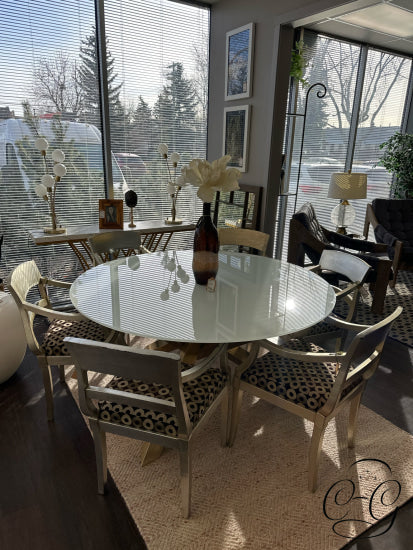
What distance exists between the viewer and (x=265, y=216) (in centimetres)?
363

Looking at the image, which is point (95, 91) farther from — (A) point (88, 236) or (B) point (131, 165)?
(A) point (88, 236)

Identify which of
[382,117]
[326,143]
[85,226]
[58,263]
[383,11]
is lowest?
[58,263]

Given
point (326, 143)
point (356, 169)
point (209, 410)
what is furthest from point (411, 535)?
point (356, 169)

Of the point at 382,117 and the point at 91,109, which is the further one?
the point at 382,117

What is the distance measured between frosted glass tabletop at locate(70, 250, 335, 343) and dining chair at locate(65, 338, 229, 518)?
18cm

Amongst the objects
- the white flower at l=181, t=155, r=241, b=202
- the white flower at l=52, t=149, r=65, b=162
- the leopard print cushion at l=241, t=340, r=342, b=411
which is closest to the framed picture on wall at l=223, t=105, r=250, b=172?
the white flower at l=52, t=149, r=65, b=162

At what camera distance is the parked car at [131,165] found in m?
3.63

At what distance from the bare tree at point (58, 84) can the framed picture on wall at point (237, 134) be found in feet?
4.69

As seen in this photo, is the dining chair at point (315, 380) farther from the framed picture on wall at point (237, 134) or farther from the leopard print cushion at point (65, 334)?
the framed picture on wall at point (237, 134)

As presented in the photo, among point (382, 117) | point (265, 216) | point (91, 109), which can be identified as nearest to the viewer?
point (91, 109)

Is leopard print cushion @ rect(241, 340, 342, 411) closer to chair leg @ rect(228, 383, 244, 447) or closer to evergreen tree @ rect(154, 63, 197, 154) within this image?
chair leg @ rect(228, 383, 244, 447)

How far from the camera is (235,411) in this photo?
1.89 metres

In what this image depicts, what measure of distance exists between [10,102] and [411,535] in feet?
12.2

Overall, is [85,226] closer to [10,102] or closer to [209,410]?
[10,102]
